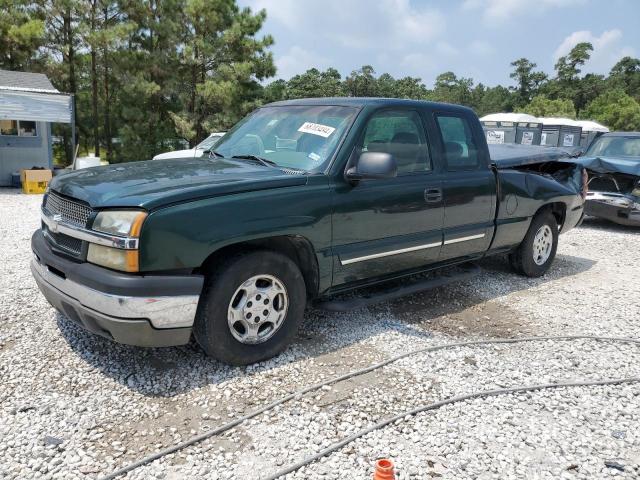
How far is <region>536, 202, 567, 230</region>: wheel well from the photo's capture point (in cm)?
585

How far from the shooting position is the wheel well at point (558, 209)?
585 cm

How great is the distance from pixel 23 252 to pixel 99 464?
15.5 ft

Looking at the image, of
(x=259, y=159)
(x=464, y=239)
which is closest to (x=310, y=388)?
(x=259, y=159)

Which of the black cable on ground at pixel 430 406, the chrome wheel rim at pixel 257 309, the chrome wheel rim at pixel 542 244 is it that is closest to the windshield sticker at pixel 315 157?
the chrome wheel rim at pixel 257 309

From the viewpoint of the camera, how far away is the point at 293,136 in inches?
159

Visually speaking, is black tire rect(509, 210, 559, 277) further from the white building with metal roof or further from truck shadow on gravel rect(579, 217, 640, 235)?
the white building with metal roof

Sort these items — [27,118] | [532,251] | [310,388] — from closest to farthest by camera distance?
[310,388] → [532,251] → [27,118]

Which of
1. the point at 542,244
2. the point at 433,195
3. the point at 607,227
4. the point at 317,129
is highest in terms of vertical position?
the point at 317,129

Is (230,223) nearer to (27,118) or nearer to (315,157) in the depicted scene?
(315,157)

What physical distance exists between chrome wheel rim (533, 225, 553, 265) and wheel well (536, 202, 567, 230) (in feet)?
0.68

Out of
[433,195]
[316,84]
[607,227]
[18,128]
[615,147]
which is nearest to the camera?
[433,195]

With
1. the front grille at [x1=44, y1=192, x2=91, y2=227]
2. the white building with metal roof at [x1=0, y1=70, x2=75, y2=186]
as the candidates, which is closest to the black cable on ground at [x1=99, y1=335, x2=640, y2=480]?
the front grille at [x1=44, y1=192, x2=91, y2=227]

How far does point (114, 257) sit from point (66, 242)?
1.87 ft

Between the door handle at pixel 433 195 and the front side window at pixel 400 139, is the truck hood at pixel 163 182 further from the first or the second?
the door handle at pixel 433 195
